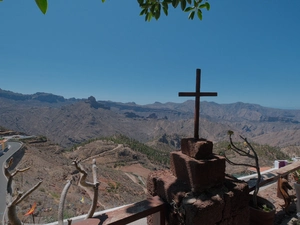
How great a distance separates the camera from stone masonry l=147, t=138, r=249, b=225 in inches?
77.7

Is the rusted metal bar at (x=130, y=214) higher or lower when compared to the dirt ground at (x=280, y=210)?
higher

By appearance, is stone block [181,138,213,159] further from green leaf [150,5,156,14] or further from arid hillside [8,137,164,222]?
arid hillside [8,137,164,222]

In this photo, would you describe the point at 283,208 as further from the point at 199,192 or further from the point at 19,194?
the point at 19,194

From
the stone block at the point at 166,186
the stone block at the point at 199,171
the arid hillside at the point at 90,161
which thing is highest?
the stone block at the point at 199,171

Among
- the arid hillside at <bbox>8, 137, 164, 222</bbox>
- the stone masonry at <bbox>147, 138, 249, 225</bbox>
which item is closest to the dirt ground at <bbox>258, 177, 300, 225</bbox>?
the stone masonry at <bbox>147, 138, 249, 225</bbox>

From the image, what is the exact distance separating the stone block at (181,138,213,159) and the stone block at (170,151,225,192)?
2.1 inches

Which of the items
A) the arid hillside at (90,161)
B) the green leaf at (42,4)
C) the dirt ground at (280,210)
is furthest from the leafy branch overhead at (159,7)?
the arid hillside at (90,161)

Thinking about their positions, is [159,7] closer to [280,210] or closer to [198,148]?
[198,148]

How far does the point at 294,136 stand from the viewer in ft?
514

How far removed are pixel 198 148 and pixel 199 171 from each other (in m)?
0.24

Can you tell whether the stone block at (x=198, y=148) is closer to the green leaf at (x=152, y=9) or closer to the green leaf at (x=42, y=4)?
the green leaf at (x=152, y=9)

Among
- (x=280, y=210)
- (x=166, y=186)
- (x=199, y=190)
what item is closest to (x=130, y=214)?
(x=166, y=186)

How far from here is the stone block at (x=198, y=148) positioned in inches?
86.9

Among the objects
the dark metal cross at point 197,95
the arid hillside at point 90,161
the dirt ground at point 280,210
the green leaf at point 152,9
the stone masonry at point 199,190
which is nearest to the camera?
the green leaf at point 152,9
